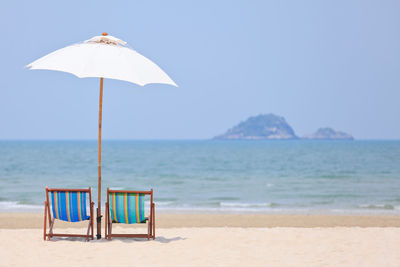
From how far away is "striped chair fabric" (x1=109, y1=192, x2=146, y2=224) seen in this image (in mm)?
5625

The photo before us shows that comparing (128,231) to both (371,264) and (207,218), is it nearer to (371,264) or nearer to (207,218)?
(207,218)

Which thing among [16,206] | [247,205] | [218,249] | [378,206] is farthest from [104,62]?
[378,206]

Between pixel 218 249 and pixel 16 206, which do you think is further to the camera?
pixel 16 206

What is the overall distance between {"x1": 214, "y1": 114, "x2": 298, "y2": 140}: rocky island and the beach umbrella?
142950 mm

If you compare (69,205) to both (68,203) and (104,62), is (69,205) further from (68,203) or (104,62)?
(104,62)

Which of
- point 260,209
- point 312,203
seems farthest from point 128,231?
point 312,203

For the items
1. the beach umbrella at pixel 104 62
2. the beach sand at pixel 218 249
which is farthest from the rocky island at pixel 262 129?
the beach umbrella at pixel 104 62

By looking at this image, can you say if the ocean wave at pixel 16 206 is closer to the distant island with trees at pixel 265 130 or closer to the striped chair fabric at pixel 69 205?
the striped chair fabric at pixel 69 205

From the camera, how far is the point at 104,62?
5398mm

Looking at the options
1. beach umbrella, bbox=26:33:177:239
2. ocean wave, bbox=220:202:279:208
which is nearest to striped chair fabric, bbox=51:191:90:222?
beach umbrella, bbox=26:33:177:239

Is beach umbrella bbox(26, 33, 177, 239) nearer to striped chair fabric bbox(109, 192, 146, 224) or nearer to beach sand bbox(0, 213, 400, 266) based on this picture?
striped chair fabric bbox(109, 192, 146, 224)

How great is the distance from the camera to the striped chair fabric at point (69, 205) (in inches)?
218

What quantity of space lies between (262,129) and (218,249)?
482 ft

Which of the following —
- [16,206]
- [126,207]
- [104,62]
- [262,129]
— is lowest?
[16,206]
